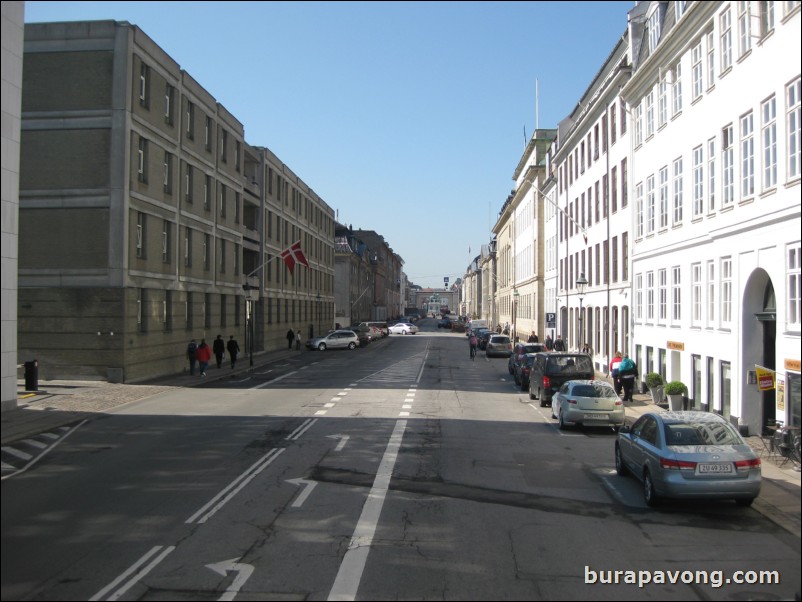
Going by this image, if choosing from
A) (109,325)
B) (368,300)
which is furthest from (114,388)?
(368,300)

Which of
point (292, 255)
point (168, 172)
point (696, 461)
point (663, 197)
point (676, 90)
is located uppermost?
point (676, 90)

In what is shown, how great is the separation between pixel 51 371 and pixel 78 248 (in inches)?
201

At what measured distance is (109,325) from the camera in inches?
1131

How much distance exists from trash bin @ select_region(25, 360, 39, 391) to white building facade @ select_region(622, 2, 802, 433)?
22301 millimetres

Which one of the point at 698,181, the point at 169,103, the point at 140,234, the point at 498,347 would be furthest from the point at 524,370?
the point at 498,347

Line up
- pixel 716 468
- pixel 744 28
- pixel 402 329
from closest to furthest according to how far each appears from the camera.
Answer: pixel 716 468 < pixel 744 28 < pixel 402 329

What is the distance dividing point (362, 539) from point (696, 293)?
16.7 metres

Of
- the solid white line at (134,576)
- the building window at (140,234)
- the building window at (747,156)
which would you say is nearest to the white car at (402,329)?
the building window at (140,234)

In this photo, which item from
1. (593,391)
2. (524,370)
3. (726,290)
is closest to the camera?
(593,391)

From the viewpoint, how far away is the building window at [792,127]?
47.7 feet

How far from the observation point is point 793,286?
50.0ft

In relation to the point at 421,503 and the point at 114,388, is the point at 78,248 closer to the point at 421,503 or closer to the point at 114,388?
the point at 114,388

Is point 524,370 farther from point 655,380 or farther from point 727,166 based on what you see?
point 727,166

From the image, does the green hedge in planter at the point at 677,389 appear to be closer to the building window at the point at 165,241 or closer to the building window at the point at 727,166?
the building window at the point at 727,166
